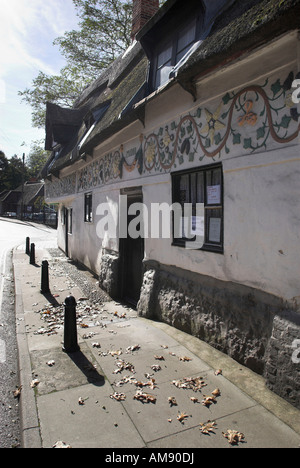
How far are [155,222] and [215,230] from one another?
184 cm

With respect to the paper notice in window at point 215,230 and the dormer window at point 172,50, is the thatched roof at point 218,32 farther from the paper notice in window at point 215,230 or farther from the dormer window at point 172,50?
the paper notice in window at point 215,230

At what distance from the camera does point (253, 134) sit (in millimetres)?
3768

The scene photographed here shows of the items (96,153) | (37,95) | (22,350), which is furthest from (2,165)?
(22,350)

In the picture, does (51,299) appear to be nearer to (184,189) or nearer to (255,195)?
(184,189)

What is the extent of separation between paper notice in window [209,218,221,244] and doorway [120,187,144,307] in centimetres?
265

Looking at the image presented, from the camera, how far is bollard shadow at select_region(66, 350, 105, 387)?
3770 mm

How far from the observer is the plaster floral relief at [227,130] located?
341 centimetres

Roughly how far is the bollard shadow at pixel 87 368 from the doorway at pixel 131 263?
10.2 ft

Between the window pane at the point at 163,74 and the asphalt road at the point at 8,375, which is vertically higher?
the window pane at the point at 163,74

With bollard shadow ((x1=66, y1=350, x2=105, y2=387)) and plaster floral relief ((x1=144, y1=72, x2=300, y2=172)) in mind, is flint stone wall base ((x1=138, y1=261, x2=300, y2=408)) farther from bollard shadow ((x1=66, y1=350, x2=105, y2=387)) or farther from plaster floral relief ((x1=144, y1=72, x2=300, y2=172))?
plaster floral relief ((x1=144, y1=72, x2=300, y2=172))

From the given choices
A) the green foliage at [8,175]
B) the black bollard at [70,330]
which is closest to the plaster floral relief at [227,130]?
the black bollard at [70,330]

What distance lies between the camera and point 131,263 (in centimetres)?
797

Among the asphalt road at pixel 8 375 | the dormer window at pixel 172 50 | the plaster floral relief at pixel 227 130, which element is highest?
the dormer window at pixel 172 50

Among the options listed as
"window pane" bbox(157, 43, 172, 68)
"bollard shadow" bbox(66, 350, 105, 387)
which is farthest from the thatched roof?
"bollard shadow" bbox(66, 350, 105, 387)
